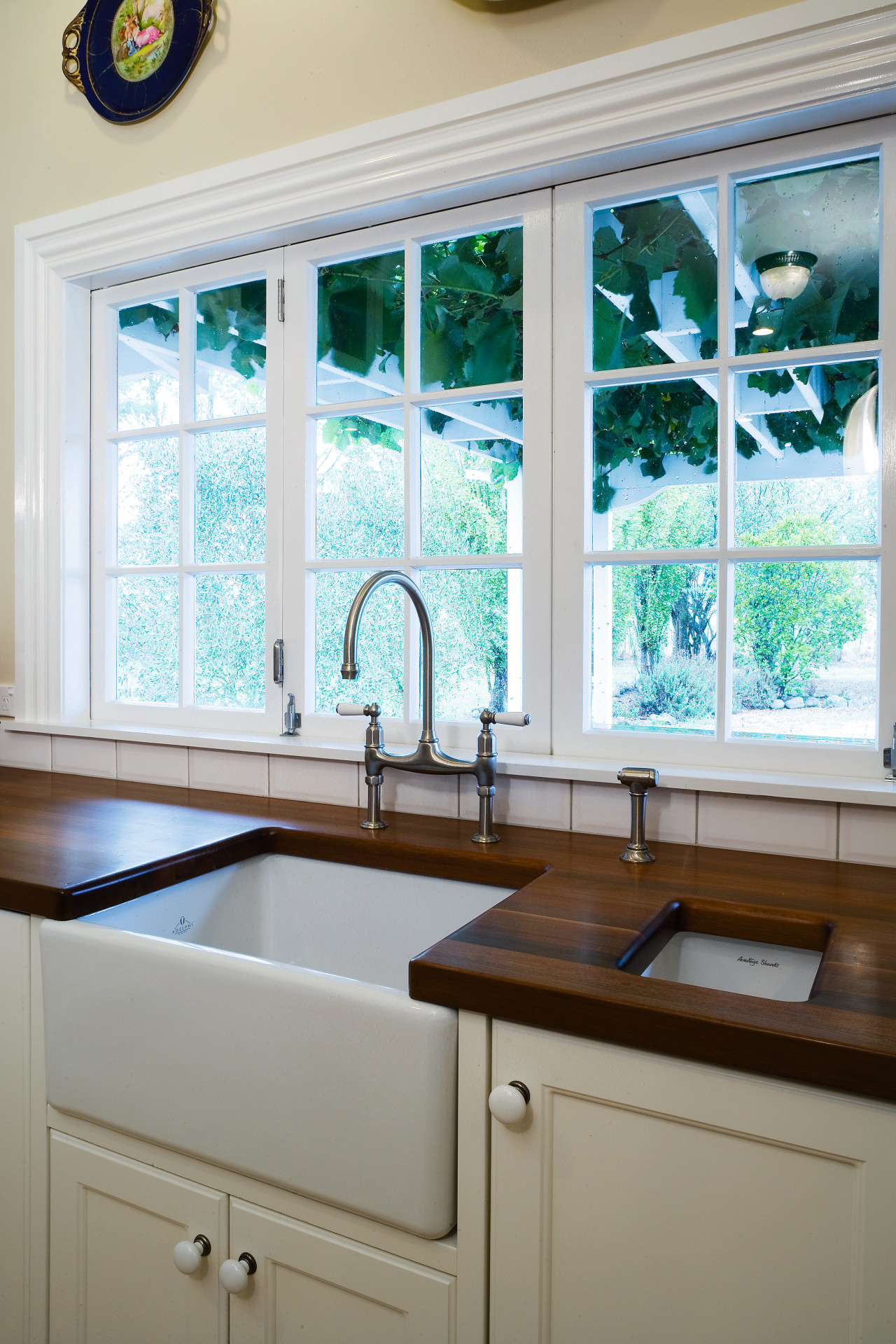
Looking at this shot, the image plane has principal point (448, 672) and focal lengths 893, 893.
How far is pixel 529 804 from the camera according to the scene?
1.53 metres

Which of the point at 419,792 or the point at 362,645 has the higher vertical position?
the point at 362,645

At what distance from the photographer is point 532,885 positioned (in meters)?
1.18

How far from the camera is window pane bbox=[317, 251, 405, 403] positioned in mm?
1767

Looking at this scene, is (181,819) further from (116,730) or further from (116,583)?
(116,583)

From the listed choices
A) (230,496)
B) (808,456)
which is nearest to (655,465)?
(808,456)

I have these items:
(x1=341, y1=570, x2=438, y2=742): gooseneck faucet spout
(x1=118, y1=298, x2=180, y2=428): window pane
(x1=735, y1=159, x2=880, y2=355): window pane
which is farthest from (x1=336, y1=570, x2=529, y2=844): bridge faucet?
(x1=118, y1=298, x2=180, y2=428): window pane

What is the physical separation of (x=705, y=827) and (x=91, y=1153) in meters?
0.97

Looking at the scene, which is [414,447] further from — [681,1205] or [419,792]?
[681,1205]

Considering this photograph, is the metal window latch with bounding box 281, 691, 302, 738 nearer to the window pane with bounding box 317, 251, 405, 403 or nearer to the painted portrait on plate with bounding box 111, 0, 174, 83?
the window pane with bounding box 317, 251, 405, 403

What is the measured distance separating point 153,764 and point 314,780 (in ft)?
1.42

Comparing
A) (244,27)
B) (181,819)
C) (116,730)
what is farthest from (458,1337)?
(244,27)

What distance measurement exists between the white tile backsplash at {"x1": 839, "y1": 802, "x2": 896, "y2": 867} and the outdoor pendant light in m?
0.80

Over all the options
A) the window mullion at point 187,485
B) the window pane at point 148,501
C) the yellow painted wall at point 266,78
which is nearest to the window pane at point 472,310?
the yellow painted wall at point 266,78

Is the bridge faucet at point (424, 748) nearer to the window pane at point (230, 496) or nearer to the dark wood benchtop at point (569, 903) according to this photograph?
the dark wood benchtop at point (569, 903)
